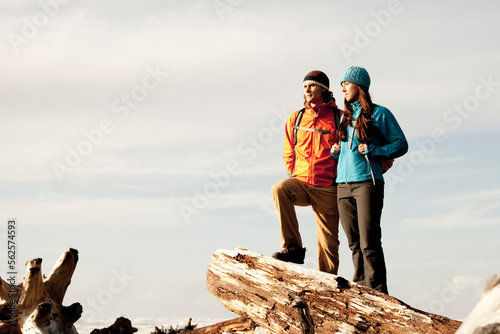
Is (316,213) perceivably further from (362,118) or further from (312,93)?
(312,93)

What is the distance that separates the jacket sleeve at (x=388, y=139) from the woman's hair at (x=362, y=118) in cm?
13

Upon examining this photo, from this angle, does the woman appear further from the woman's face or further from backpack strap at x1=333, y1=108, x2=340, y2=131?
backpack strap at x1=333, y1=108, x2=340, y2=131

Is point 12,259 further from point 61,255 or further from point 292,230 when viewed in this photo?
point 292,230

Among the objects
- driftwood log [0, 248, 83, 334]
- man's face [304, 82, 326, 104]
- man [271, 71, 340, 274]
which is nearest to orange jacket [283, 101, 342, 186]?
man [271, 71, 340, 274]

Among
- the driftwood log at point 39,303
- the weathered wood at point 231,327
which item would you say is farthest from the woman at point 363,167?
the driftwood log at point 39,303

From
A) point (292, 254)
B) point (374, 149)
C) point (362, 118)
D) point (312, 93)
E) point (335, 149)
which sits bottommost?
point (292, 254)

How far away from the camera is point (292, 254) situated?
7.94 meters

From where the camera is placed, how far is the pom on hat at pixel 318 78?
323 inches

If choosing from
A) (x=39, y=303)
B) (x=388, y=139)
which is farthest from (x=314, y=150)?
(x=39, y=303)

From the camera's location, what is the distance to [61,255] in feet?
31.7

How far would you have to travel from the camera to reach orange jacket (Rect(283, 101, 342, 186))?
803 centimetres

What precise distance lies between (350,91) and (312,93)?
2.67 feet

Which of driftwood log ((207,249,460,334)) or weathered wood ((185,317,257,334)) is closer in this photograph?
driftwood log ((207,249,460,334))

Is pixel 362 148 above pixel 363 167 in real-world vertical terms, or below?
above
